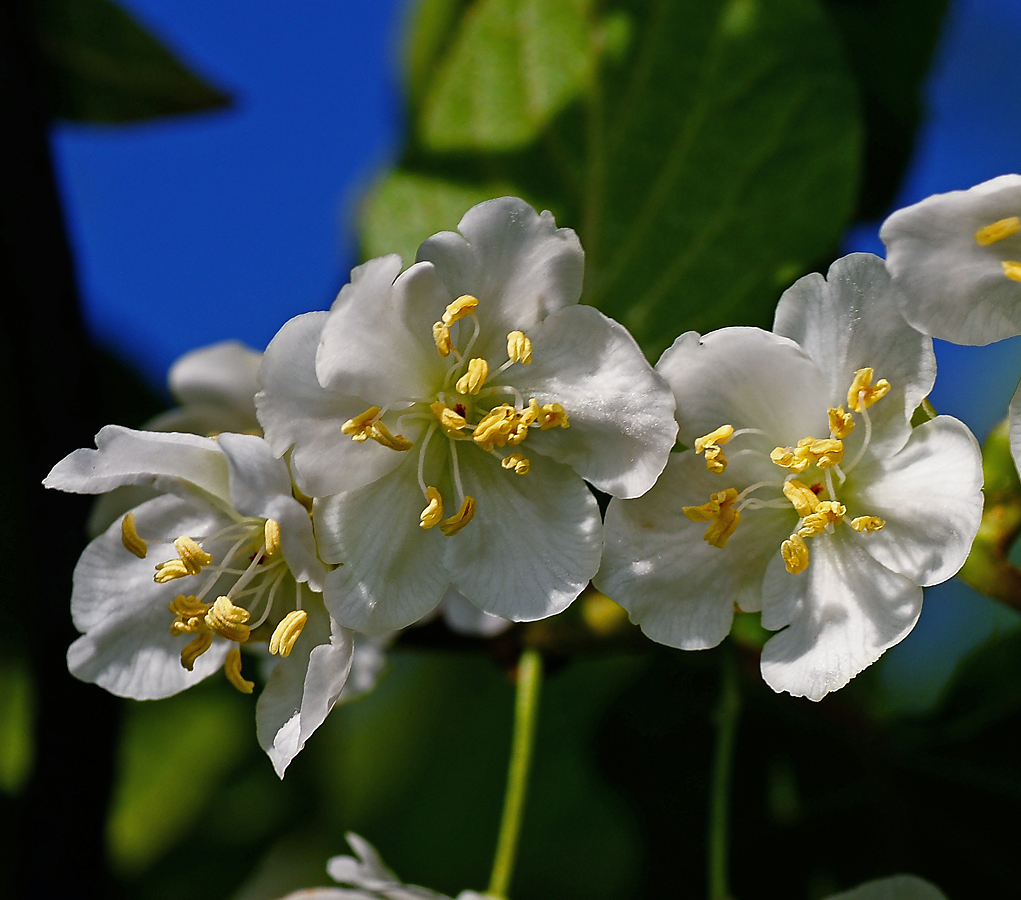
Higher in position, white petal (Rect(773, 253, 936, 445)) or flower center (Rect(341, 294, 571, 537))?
white petal (Rect(773, 253, 936, 445))

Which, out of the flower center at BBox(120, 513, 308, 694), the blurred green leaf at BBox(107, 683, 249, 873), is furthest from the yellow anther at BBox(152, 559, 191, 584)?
the blurred green leaf at BBox(107, 683, 249, 873)

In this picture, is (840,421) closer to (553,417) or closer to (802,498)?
(802,498)

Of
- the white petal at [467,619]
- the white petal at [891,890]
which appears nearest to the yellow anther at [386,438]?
the white petal at [467,619]

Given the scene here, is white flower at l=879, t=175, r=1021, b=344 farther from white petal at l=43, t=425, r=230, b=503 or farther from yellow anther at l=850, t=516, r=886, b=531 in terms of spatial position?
white petal at l=43, t=425, r=230, b=503

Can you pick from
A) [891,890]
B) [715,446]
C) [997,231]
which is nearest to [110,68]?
[715,446]

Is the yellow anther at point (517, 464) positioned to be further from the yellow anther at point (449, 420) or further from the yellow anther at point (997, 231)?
the yellow anther at point (997, 231)

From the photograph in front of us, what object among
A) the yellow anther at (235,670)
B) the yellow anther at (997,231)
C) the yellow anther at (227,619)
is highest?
the yellow anther at (997,231)

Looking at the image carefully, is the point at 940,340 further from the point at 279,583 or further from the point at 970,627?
the point at 970,627
